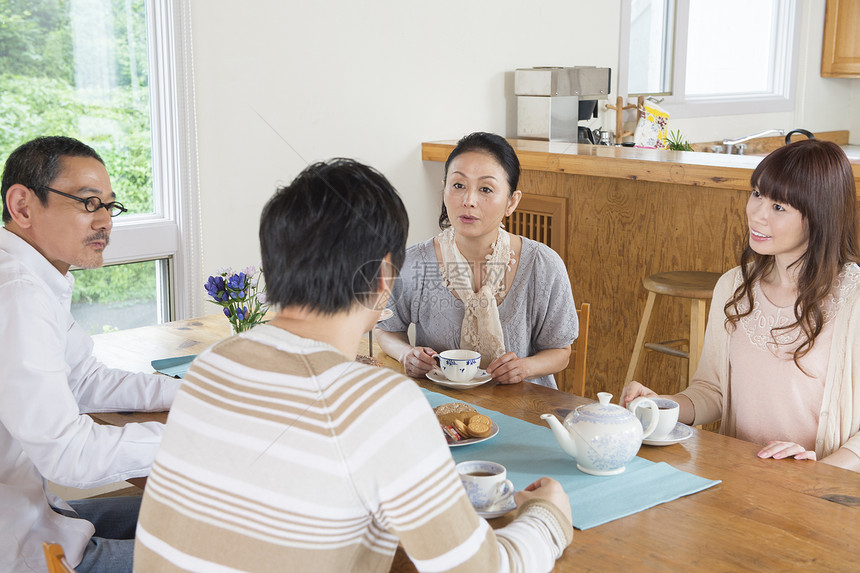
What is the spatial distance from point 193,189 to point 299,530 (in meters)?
2.35

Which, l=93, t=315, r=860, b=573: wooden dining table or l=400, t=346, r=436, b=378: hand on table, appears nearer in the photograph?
l=93, t=315, r=860, b=573: wooden dining table

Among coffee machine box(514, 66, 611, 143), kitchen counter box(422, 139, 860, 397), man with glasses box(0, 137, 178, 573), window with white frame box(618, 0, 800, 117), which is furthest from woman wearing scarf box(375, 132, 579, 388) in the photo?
window with white frame box(618, 0, 800, 117)

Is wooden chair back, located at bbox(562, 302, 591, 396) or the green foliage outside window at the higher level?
the green foliage outside window

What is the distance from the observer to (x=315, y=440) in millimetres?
896

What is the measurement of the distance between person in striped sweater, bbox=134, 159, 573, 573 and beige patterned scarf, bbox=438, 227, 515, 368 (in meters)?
1.12

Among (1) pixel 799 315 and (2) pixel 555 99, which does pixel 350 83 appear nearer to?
(2) pixel 555 99

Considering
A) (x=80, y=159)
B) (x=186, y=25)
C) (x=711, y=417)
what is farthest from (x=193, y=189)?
(x=711, y=417)

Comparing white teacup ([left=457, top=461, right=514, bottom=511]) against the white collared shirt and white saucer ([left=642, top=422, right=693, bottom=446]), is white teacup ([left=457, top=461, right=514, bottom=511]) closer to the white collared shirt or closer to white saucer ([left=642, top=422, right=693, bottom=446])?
white saucer ([left=642, top=422, right=693, bottom=446])

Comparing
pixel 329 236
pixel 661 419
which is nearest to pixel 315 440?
pixel 329 236

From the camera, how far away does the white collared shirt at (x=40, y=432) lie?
1.34 meters

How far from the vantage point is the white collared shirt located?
1.34m

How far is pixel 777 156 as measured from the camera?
5.76ft

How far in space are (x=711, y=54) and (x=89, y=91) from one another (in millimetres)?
3909

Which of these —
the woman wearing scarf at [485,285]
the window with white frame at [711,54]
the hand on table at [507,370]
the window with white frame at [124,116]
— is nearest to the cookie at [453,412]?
the hand on table at [507,370]
